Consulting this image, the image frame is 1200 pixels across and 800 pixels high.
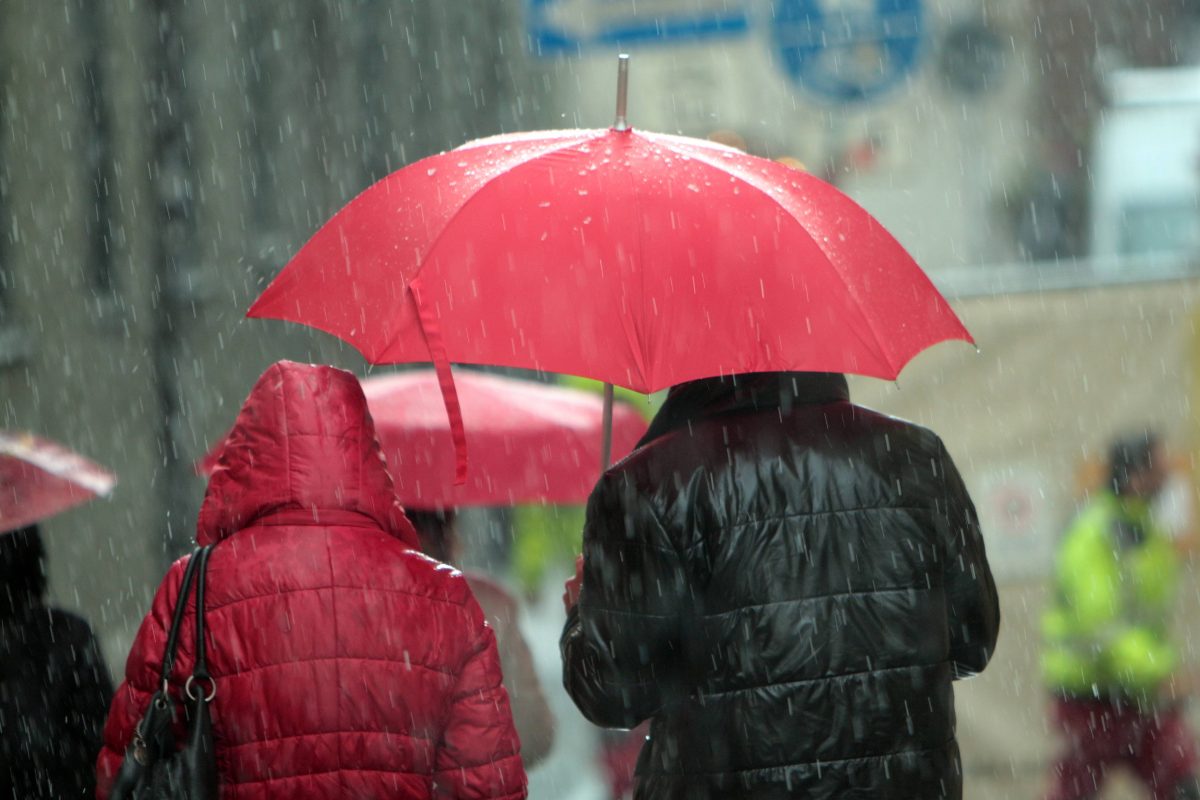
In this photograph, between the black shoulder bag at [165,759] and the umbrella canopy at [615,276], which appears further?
the umbrella canopy at [615,276]

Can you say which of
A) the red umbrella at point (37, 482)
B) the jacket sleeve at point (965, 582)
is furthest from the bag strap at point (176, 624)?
the jacket sleeve at point (965, 582)

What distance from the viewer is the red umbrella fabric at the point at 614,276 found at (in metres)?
3.94

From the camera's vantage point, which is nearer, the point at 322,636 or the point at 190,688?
the point at 190,688

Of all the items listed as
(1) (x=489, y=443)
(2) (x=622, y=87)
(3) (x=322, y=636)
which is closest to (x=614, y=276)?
(2) (x=622, y=87)

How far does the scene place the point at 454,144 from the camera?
16.3 metres

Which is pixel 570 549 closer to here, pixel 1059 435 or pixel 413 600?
pixel 1059 435

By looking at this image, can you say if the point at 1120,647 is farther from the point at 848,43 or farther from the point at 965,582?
the point at 965,582

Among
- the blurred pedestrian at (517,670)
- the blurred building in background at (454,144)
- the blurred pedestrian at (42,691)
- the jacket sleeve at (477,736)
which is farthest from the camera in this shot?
the blurred building in background at (454,144)

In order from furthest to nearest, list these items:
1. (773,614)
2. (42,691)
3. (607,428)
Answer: (607,428) < (42,691) < (773,614)

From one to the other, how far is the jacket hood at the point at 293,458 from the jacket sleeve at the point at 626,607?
505 millimetres

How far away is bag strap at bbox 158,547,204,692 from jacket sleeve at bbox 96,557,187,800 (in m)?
0.02

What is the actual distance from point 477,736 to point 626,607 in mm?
447

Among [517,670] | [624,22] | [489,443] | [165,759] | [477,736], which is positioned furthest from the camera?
[624,22]

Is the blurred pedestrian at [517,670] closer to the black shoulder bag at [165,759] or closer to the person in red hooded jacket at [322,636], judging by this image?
the person in red hooded jacket at [322,636]
